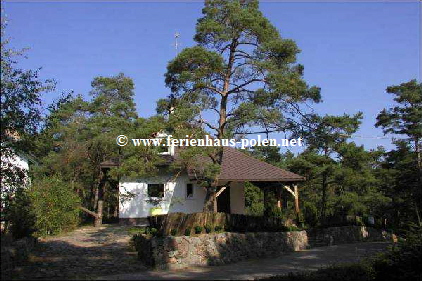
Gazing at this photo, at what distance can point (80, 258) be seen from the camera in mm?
12992

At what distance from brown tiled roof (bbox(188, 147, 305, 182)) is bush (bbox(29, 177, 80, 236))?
5.87m

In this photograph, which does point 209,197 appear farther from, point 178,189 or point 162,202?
point 162,202

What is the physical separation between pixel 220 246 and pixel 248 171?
8.44 meters

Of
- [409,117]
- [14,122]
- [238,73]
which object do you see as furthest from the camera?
[409,117]

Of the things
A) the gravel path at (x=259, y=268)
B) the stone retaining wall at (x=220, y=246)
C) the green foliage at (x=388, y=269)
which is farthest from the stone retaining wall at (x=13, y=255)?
the green foliage at (x=388, y=269)

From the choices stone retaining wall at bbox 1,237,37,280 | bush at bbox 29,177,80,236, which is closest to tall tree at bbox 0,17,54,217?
stone retaining wall at bbox 1,237,37,280

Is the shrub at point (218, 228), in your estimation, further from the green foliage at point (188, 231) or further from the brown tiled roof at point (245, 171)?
the brown tiled roof at point (245, 171)

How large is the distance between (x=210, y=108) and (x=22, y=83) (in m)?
9.05

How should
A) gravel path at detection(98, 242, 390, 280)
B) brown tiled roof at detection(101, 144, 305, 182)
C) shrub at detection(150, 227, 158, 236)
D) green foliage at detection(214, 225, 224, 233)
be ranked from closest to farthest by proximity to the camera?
gravel path at detection(98, 242, 390, 280) < shrub at detection(150, 227, 158, 236) < green foliage at detection(214, 225, 224, 233) < brown tiled roof at detection(101, 144, 305, 182)

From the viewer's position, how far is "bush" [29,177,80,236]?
17844mm

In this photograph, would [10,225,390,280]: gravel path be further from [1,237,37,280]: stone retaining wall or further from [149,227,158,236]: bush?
[149,227,158,236]: bush

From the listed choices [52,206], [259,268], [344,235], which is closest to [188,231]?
[259,268]

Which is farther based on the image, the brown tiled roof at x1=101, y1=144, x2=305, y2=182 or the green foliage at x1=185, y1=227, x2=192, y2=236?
the brown tiled roof at x1=101, y1=144, x2=305, y2=182

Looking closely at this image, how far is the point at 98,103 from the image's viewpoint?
3466 centimetres
